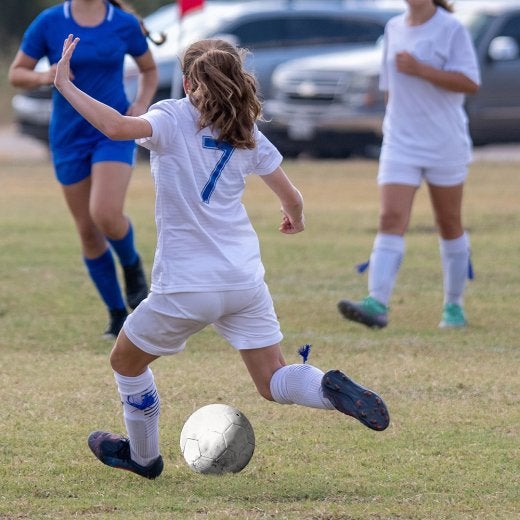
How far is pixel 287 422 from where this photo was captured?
230 inches

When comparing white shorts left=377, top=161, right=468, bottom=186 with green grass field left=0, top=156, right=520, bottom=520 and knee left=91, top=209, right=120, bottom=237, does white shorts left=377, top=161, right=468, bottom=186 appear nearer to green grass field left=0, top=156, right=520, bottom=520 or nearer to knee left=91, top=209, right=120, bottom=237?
green grass field left=0, top=156, right=520, bottom=520

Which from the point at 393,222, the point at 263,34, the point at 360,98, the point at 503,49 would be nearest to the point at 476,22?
the point at 503,49

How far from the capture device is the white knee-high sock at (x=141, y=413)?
4.84 meters

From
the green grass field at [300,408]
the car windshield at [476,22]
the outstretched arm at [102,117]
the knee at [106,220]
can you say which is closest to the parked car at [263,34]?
the car windshield at [476,22]

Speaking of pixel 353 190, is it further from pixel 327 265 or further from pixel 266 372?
pixel 266 372

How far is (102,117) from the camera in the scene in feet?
14.9

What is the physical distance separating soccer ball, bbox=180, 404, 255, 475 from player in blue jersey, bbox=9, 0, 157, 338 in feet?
7.95

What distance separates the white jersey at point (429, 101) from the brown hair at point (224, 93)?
3181 mm

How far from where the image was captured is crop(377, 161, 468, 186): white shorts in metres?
7.75

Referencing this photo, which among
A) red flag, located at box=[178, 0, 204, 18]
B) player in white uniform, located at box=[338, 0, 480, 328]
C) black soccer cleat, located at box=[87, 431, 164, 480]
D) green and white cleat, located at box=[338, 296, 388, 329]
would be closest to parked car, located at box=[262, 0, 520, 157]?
red flag, located at box=[178, 0, 204, 18]

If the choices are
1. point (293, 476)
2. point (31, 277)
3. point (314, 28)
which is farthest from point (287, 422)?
point (314, 28)

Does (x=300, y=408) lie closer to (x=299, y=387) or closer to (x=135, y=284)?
(x=299, y=387)

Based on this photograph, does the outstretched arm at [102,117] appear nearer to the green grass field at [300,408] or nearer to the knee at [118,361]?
the knee at [118,361]

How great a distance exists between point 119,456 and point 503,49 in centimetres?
1373
